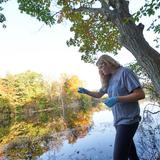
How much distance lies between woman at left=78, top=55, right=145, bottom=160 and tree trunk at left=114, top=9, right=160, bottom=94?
146 centimetres

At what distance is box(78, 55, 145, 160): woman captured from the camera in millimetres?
3654

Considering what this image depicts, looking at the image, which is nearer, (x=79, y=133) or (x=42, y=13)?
(x=42, y=13)

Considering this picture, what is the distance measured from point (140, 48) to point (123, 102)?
210 centimetres

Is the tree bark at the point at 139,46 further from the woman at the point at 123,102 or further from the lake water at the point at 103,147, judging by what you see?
the lake water at the point at 103,147

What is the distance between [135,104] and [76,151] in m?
8.19

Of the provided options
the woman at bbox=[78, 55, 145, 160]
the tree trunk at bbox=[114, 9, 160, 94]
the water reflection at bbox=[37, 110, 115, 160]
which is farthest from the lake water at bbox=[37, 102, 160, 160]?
the woman at bbox=[78, 55, 145, 160]

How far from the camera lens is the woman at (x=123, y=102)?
144 inches

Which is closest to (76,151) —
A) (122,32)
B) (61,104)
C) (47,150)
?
(47,150)

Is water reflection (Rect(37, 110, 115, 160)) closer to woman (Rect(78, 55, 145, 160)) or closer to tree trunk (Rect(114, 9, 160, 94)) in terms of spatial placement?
tree trunk (Rect(114, 9, 160, 94))

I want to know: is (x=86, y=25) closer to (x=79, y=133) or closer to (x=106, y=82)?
(x=106, y=82)

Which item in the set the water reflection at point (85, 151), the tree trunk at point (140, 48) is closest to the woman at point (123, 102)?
the tree trunk at point (140, 48)

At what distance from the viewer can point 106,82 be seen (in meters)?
4.18

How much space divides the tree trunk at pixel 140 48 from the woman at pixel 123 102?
4.80 ft

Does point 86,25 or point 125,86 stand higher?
point 86,25
